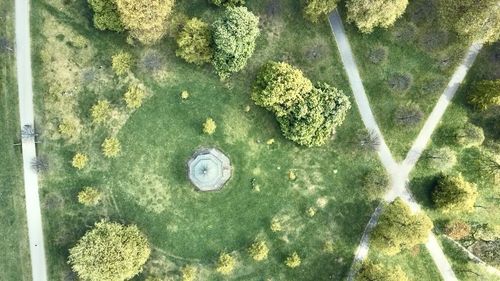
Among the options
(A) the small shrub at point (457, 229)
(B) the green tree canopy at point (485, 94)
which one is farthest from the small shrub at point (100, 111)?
(B) the green tree canopy at point (485, 94)

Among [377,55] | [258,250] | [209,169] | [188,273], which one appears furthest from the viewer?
[377,55]

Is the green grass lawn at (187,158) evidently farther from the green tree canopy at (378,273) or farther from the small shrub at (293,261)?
the green tree canopy at (378,273)

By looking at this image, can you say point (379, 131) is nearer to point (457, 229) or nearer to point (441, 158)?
point (441, 158)

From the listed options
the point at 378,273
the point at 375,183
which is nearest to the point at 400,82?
the point at 375,183

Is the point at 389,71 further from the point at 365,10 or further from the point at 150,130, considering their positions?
the point at 150,130

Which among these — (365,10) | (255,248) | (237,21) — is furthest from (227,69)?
(255,248)
